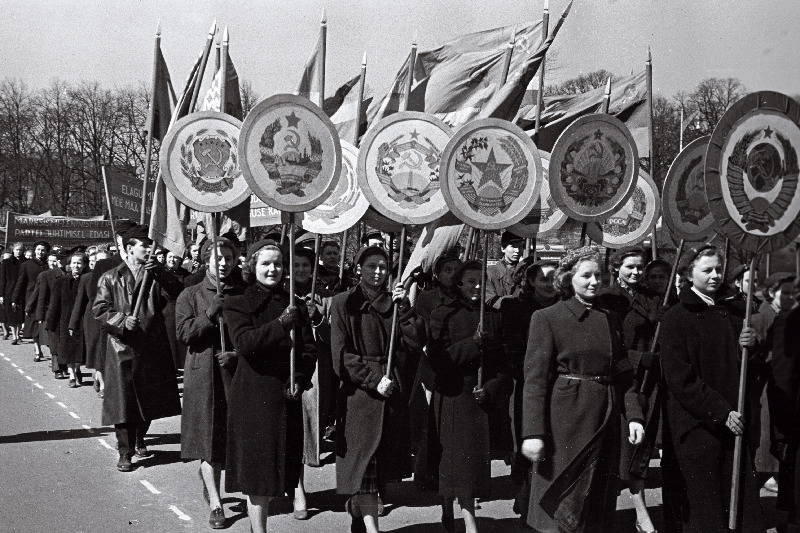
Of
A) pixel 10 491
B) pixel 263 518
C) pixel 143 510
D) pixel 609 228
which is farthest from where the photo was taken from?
pixel 609 228

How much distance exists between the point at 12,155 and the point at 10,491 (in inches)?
1438

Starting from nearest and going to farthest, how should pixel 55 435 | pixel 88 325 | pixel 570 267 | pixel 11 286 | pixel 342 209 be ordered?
pixel 570 267, pixel 342 209, pixel 55 435, pixel 88 325, pixel 11 286

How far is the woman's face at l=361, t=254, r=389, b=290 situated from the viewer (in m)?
6.01

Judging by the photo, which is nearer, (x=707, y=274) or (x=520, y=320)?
(x=707, y=274)

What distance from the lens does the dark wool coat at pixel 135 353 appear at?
791cm

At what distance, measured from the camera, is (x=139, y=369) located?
7.96m

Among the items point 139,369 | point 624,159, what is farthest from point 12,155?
point 624,159

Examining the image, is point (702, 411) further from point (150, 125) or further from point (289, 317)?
point (150, 125)

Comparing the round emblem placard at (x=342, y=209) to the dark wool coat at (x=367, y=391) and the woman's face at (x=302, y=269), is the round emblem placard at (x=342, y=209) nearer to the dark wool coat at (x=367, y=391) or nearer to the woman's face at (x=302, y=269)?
the woman's face at (x=302, y=269)

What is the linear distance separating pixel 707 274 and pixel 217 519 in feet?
11.4

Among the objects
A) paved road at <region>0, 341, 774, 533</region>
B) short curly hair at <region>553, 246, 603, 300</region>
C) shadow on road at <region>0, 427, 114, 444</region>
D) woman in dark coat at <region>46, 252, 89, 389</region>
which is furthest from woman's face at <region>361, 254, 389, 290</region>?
woman in dark coat at <region>46, 252, 89, 389</region>

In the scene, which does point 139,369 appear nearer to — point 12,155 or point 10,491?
point 10,491

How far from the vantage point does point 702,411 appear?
193 inches

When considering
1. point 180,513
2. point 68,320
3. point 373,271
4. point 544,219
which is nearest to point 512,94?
point 544,219
